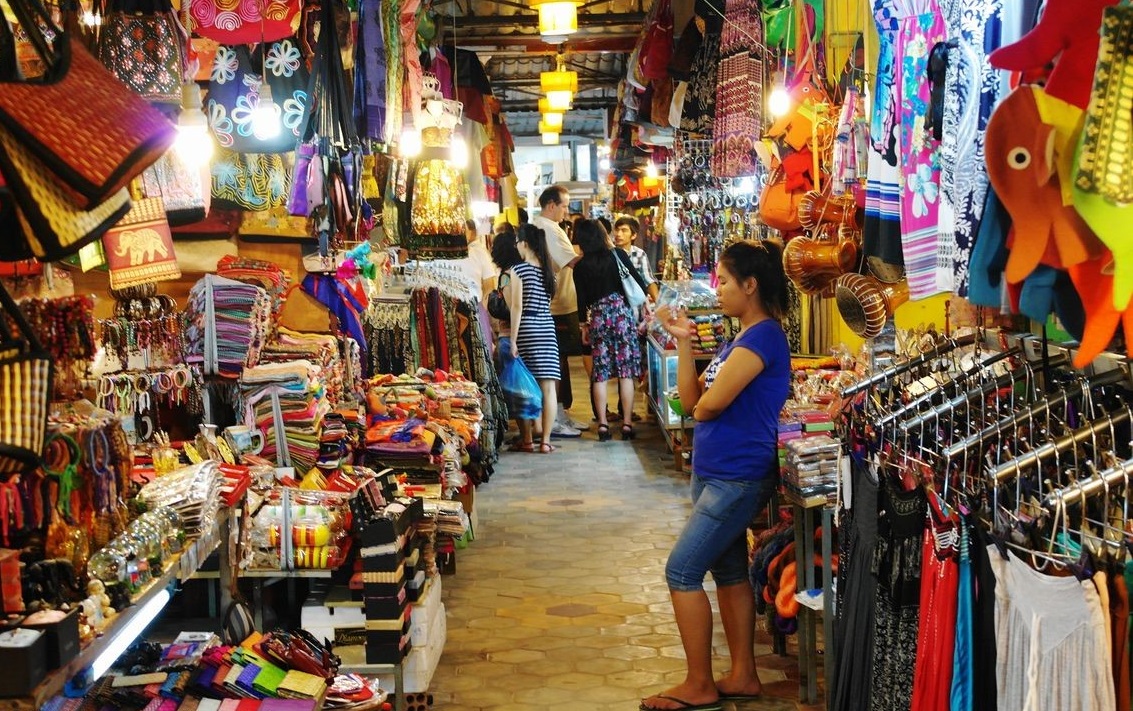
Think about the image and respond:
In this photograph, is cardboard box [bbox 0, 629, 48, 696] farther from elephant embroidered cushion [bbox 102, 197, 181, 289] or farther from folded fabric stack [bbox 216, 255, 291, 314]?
folded fabric stack [bbox 216, 255, 291, 314]

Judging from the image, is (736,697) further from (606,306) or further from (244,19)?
(606,306)

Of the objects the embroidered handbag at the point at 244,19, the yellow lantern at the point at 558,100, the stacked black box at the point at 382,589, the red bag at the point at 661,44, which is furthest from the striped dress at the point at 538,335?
the stacked black box at the point at 382,589

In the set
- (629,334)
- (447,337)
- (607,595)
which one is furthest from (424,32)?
(607,595)

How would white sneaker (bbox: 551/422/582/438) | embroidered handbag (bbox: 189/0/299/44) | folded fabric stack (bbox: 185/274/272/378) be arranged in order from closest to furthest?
embroidered handbag (bbox: 189/0/299/44)
folded fabric stack (bbox: 185/274/272/378)
white sneaker (bbox: 551/422/582/438)

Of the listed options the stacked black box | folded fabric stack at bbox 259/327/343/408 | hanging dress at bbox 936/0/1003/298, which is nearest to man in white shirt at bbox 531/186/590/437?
folded fabric stack at bbox 259/327/343/408

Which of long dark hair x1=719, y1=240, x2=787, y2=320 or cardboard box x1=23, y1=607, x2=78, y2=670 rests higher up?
long dark hair x1=719, y1=240, x2=787, y2=320

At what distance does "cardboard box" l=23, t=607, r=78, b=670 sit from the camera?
225cm

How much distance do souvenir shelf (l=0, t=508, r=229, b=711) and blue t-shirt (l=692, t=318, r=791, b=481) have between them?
5.91ft

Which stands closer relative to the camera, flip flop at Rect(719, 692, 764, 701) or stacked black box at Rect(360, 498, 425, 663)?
stacked black box at Rect(360, 498, 425, 663)

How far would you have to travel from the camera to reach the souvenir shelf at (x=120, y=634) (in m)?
2.21

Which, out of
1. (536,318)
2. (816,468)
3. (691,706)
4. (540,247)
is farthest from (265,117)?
(536,318)

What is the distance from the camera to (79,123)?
68.7 inches

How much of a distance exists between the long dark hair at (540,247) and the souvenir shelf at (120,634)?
6172 mm

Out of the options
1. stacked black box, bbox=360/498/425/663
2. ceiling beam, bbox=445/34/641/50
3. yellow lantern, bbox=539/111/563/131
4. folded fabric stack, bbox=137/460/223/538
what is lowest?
stacked black box, bbox=360/498/425/663
